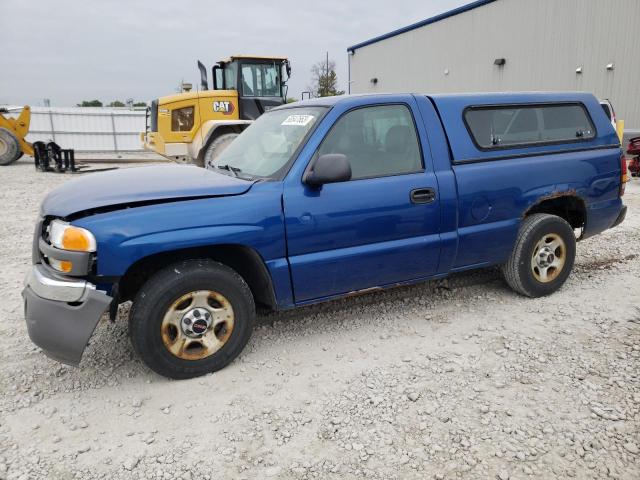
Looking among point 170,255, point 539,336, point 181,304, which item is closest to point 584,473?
point 539,336

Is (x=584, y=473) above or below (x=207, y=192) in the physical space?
below

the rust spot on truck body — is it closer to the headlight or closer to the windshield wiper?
the windshield wiper

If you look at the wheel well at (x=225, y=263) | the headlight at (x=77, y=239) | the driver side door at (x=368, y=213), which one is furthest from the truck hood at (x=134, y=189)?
the driver side door at (x=368, y=213)

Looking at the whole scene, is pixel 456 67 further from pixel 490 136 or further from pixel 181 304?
pixel 181 304

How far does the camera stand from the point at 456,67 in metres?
23.2

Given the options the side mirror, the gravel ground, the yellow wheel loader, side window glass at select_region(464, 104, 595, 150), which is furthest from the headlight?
the yellow wheel loader

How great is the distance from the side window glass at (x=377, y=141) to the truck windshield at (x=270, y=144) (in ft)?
0.70

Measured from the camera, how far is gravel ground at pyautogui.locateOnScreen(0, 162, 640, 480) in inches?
96.3

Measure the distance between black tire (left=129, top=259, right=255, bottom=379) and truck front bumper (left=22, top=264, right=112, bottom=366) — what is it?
237 mm

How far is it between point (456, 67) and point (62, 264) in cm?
2341

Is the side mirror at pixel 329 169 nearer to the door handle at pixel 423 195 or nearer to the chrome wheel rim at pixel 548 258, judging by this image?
the door handle at pixel 423 195

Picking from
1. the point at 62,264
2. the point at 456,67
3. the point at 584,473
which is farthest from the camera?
the point at 456,67

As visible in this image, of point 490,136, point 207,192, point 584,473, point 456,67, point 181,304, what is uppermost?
point 456,67

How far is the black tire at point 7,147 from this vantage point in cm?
1641
